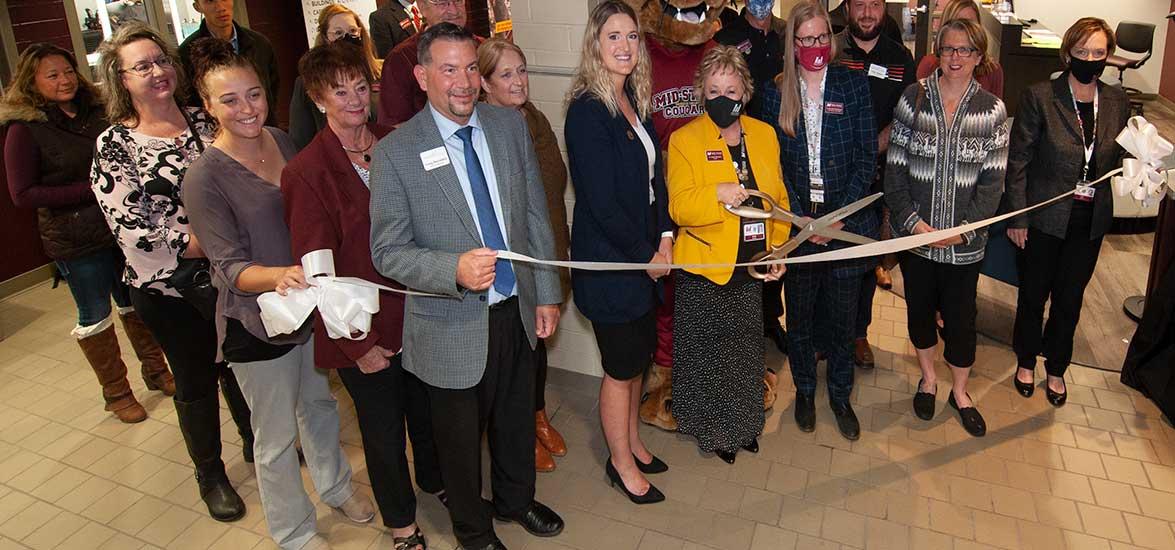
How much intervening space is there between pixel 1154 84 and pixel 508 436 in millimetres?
10467

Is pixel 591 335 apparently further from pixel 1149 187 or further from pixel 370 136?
pixel 1149 187

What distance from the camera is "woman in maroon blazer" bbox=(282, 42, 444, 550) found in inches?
101

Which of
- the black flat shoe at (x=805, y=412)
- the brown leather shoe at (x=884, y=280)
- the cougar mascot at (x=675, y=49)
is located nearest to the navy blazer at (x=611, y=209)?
the cougar mascot at (x=675, y=49)

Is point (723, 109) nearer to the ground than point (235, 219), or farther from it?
farther from it

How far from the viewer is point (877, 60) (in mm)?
4027

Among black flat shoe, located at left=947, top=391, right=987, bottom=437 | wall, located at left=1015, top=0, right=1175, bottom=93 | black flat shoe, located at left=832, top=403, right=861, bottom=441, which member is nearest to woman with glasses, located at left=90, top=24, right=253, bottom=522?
black flat shoe, located at left=832, top=403, right=861, bottom=441

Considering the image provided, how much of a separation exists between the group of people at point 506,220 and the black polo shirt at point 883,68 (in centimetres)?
1

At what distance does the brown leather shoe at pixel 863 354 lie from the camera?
13.9 ft

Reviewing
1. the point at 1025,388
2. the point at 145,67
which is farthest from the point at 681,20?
the point at 1025,388

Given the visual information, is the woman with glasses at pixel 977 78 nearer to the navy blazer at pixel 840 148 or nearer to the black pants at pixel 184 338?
the navy blazer at pixel 840 148

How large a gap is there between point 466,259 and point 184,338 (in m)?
1.55

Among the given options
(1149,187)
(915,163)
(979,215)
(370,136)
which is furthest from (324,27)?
(1149,187)

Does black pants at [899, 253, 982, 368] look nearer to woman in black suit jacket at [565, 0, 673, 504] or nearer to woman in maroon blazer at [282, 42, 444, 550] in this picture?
woman in black suit jacket at [565, 0, 673, 504]

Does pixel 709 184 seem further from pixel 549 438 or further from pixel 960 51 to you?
pixel 549 438
